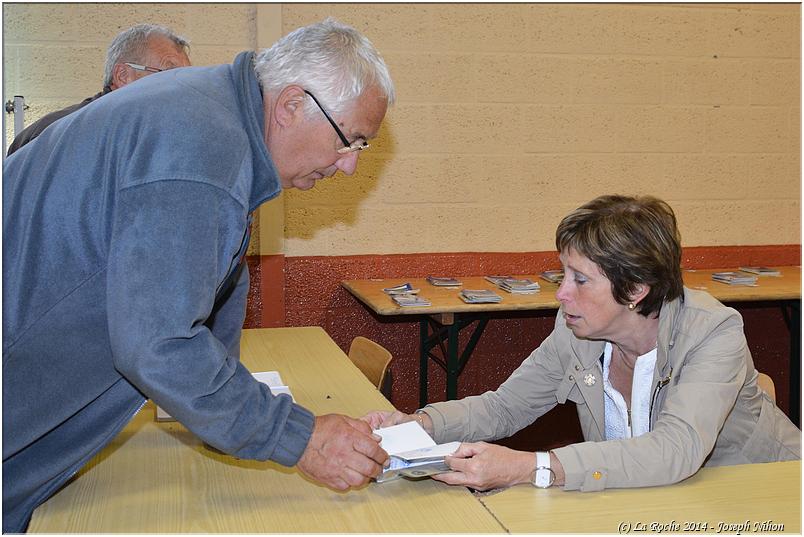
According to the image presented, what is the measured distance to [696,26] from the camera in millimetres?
4648

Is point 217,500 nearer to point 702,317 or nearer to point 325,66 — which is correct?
point 325,66

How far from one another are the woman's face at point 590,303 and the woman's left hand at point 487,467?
1.51 feet

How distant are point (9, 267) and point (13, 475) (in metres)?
0.38

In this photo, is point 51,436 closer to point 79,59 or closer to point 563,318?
point 563,318

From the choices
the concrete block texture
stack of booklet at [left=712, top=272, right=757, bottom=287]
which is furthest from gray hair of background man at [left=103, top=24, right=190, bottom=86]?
stack of booklet at [left=712, top=272, right=757, bottom=287]

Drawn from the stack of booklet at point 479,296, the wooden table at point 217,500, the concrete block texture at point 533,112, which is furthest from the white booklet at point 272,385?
the concrete block texture at point 533,112

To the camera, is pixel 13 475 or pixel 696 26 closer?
pixel 13 475

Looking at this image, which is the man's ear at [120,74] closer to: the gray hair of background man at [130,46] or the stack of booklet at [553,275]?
the gray hair of background man at [130,46]

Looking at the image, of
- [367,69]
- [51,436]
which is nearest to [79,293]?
[51,436]

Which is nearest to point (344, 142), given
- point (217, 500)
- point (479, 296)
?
point (217, 500)

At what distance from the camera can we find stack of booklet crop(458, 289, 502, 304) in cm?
378

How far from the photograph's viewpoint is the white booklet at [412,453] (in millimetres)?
1612

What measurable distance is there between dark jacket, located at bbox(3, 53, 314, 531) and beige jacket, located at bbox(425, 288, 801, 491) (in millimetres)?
622

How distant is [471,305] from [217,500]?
7.49 ft
